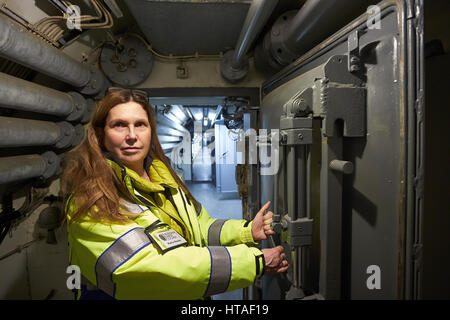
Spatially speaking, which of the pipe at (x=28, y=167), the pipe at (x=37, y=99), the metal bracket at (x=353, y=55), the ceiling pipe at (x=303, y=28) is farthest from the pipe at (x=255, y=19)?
the pipe at (x=28, y=167)

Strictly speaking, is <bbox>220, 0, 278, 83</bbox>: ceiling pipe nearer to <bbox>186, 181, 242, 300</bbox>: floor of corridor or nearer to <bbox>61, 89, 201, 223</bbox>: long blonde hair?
<bbox>61, 89, 201, 223</bbox>: long blonde hair

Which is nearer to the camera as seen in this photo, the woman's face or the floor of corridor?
the woman's face

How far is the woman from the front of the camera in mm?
657

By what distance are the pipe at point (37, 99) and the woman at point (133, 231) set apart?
45cm

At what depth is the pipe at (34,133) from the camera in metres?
1.05

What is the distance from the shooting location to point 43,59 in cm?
107

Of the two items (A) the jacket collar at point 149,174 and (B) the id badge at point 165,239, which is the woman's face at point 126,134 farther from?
(B) the id badge at point 165,239

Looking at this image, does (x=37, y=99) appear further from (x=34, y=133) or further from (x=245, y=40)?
(x=245, y=40)

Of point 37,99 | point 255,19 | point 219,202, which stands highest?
point 255,19

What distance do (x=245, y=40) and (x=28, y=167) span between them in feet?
5.20

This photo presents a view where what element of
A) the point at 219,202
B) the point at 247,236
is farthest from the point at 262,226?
the point at 219,202

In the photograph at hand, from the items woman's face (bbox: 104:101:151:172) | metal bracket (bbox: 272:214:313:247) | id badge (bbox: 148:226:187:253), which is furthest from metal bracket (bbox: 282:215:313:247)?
woman's face (bbox: 104:101:151:172)

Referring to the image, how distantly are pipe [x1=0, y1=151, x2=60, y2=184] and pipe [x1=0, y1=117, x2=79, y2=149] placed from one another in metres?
0.12

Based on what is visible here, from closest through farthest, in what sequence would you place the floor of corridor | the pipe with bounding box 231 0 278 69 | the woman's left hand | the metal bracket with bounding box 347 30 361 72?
the metal bracket with bounding box 347 30 361 72 < the pipe with bounding box 231 0 278 69 < the woman's left hand < the floor of corridor
